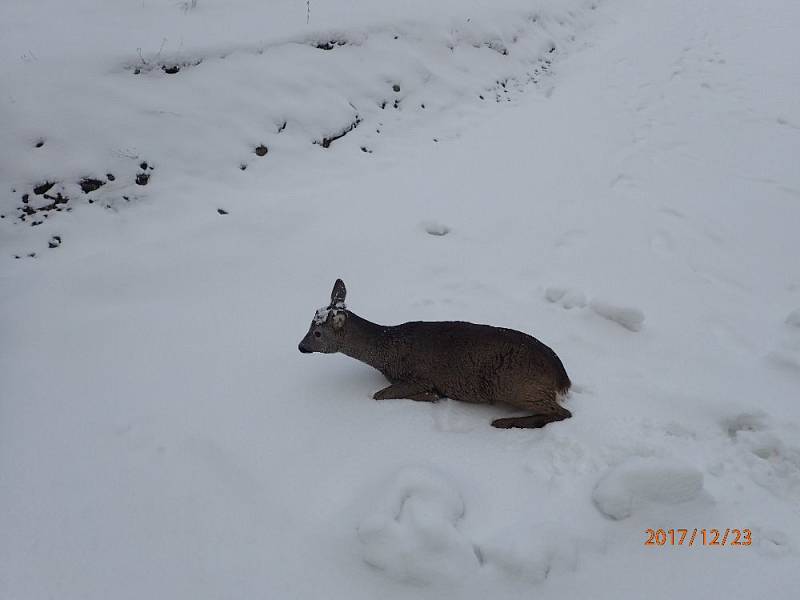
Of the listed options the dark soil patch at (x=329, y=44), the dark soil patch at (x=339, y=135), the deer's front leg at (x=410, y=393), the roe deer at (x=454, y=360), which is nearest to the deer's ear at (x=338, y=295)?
the roe deer at (x=454, y=360)

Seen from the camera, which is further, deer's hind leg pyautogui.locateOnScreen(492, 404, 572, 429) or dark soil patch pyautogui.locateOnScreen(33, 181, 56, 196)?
dark soil patch pyautogui.locateOnScreen(33, 181, 56, 196)

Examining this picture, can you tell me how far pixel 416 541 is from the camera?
232cm

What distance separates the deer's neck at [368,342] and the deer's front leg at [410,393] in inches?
7.8

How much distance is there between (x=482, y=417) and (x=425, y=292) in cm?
144

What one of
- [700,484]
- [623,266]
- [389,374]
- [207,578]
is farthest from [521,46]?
[207,578]

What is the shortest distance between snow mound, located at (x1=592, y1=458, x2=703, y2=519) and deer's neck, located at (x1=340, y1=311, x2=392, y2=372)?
154 centimetres

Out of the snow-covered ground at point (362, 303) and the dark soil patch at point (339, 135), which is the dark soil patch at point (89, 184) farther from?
the dark soil patch at point (339, 135)

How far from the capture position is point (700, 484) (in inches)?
99.0

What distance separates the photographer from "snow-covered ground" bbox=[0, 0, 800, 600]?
243 cm

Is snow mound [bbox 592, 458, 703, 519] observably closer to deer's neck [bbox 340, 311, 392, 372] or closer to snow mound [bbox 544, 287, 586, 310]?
deer's neck [bbox 340, 311, 392, 372]

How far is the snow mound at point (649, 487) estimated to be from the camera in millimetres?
2492

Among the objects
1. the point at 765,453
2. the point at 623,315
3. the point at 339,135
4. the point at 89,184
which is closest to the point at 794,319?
the point at 623,315

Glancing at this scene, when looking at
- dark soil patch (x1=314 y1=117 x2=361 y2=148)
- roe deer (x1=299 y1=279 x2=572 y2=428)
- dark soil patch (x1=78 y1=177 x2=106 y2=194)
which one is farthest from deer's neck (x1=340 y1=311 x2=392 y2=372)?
dark soil patch (x1=314 y1=117 x2=361 y2=148)

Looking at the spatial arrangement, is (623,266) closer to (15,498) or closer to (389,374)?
(389,374)
